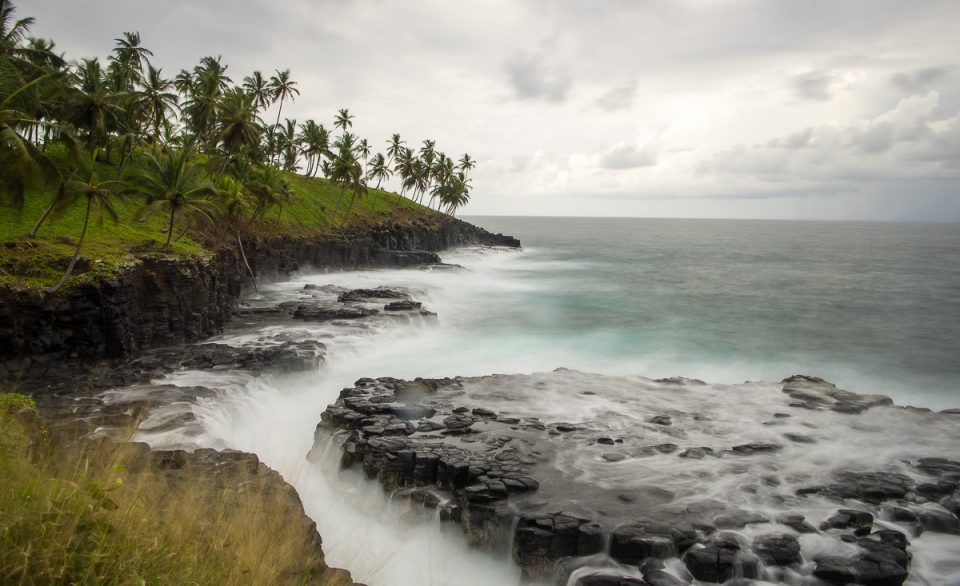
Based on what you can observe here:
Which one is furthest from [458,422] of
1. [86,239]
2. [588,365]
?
[86,239]

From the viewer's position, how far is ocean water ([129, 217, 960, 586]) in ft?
44.0

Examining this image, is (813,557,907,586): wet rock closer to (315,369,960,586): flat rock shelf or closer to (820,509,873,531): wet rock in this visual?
(315,369,960,586): flat rock shelf

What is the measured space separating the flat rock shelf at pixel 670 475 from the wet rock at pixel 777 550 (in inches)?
1.4

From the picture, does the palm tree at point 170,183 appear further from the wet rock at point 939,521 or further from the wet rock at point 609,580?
the wet rock at point 939,521

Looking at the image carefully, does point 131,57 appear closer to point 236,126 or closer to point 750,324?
point 236,126

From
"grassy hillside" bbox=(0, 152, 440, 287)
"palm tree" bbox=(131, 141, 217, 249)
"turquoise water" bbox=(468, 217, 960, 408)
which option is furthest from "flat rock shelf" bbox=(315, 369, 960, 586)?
"palm tree" bbox=(131, 141, 217, 249)

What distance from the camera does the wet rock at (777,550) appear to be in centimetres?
1138

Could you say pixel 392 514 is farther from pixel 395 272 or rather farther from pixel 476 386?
pixel 395 272

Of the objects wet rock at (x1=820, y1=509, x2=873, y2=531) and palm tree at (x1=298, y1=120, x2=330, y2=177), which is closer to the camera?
wet rock at (x1=820, y1=509, x2=873, y2=531)

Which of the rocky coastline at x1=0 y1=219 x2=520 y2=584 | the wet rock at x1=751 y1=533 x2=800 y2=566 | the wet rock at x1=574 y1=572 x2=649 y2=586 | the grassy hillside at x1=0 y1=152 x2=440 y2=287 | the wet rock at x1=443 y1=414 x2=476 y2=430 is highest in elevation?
the grassy hillside at x1=0 y1=152 x2=440 y2=287

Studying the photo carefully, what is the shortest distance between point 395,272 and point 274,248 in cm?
1364

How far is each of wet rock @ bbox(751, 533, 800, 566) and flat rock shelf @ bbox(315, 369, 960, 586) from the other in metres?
0.04

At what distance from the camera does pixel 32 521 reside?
4.28m

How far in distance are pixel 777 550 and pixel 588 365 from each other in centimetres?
1782
